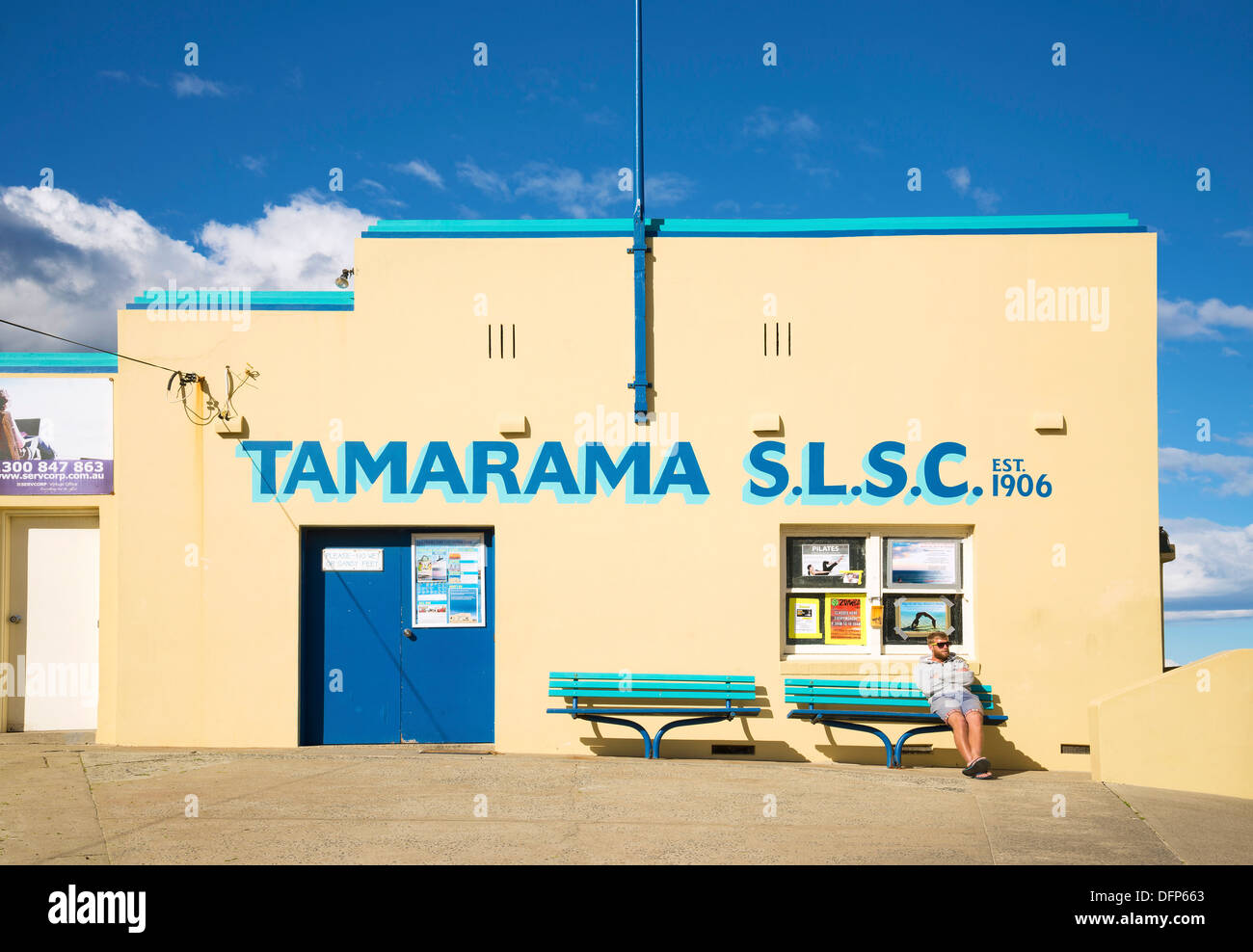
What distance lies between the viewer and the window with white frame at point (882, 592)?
1067cm

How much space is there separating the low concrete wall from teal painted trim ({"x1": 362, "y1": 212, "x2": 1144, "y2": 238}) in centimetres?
459

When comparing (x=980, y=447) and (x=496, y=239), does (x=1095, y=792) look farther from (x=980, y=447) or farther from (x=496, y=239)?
(x=496, y=239)

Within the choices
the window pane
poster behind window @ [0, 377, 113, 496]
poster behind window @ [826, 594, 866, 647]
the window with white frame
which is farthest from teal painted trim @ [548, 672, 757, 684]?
poster behind window @ [0, 377, 113, 496]

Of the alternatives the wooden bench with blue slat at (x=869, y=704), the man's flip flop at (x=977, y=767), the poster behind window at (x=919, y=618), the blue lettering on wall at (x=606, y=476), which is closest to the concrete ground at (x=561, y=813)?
the man's flip flop at (x=977, y=767)

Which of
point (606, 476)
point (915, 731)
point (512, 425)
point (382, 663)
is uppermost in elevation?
point (512, 425)

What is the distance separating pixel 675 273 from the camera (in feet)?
35.2

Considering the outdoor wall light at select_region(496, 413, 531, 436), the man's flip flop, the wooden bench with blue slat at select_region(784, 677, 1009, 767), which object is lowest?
the man's flip flop

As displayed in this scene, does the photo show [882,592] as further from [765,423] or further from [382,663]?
[382,663]

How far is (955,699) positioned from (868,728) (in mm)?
909

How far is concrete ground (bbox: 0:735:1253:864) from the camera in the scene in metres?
6.63

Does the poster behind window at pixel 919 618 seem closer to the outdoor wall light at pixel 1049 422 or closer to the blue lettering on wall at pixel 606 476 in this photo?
the blue lettering on wall at pixel 606 476

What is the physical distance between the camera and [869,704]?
33.6ft

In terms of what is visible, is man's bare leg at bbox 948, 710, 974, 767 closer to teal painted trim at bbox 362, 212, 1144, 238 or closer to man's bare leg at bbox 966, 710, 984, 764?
man's bare leg at bbox 966, 710, 984, 764

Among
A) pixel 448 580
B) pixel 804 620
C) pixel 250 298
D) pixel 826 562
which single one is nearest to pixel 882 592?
pixel 826 562
